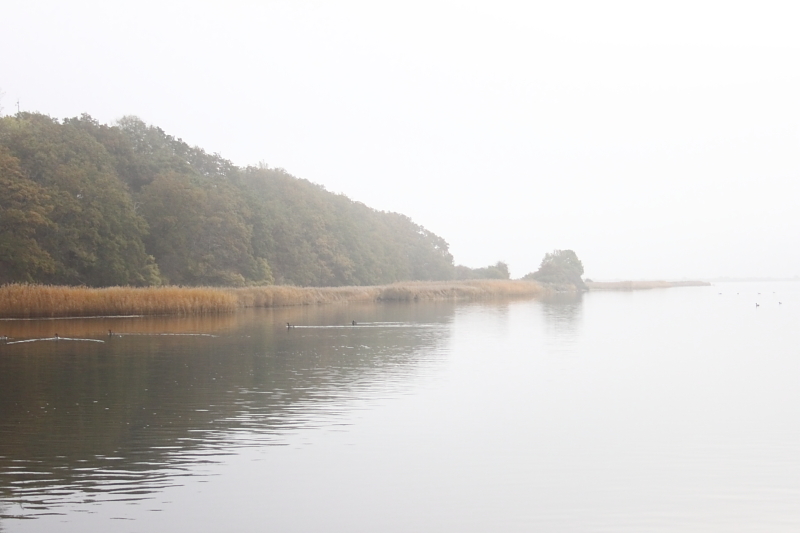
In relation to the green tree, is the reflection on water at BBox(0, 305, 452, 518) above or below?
below

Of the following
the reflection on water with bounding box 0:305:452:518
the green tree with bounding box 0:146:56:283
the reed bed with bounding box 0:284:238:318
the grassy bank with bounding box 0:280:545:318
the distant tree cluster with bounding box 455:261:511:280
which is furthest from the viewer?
the distant tree cluster with bounding box 455:261:511:280

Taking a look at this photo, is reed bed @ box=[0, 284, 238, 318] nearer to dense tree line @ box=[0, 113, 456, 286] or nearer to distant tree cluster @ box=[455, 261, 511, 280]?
dense tree line @ box=[0, 113, 456, 286]

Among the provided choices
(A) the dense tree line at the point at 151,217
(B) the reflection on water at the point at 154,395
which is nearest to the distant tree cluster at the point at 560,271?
(A) the dense tree line at the point at 151,217

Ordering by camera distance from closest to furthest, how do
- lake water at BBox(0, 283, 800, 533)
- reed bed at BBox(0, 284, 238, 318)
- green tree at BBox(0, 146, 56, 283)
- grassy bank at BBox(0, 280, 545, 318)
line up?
lake water at BBox(0, 283, 800, 533) → reed bed at BBox(0, 284, 238, 318) → grassy bank at BBox(0, 280, 545, 318) → green tree at BBox(0, 146, 56, 283)

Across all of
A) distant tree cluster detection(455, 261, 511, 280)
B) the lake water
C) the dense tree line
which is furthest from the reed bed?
distant tree cluster detection(455, 261, 511, 280)

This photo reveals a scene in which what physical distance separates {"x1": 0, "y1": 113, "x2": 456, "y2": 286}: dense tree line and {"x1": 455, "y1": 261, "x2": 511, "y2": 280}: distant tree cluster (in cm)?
2160

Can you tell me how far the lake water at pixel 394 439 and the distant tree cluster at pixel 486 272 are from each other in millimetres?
92859

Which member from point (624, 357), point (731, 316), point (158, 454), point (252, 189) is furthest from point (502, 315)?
point (252, 189)

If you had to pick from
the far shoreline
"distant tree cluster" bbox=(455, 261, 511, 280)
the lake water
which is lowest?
the lake water

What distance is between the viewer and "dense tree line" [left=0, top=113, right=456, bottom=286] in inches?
1900

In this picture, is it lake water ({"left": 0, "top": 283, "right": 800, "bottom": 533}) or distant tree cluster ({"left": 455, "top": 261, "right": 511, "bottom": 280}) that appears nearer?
lake water ({"left": 0, "top": 283, "right": 800, "bottom": 533})

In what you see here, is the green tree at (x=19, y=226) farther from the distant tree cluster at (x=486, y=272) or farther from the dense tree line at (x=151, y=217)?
the distant tree cluster at (x=486, y=272)

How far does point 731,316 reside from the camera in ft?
156

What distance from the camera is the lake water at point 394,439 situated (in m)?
8.95
